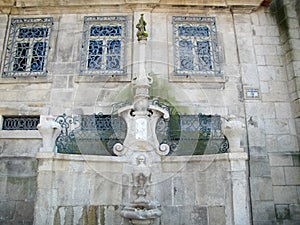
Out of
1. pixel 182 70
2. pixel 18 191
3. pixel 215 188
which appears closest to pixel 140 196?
pixel 215 188

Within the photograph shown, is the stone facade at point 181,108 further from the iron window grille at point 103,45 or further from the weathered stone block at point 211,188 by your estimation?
the iron window grille at point 103,45

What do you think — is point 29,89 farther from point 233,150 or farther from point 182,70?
point 233,150

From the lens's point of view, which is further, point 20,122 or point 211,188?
point 20,122

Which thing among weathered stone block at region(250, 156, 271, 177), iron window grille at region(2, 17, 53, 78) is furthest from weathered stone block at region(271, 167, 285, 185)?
iron window grille at region(2, 17, 53, 78)

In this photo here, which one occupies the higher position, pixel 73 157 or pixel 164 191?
pixel 73 157

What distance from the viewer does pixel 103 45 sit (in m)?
6.59

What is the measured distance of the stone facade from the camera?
4.42m

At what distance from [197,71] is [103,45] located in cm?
219

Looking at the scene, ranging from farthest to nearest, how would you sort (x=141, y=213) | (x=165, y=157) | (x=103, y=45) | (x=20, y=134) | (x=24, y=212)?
1. (x=103, y=45)
2. (x=20, y=134)
3. (x=24, y=212)
4. (x=165, y=157)
5. (x=141, y=213)

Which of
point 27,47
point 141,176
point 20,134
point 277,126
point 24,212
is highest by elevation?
point 27,47

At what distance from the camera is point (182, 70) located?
6352mm

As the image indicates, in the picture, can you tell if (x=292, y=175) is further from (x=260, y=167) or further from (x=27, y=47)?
(x=27, y=47)

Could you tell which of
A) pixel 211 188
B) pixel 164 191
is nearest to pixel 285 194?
pixel 211 188

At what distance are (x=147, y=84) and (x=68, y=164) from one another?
187 cm
